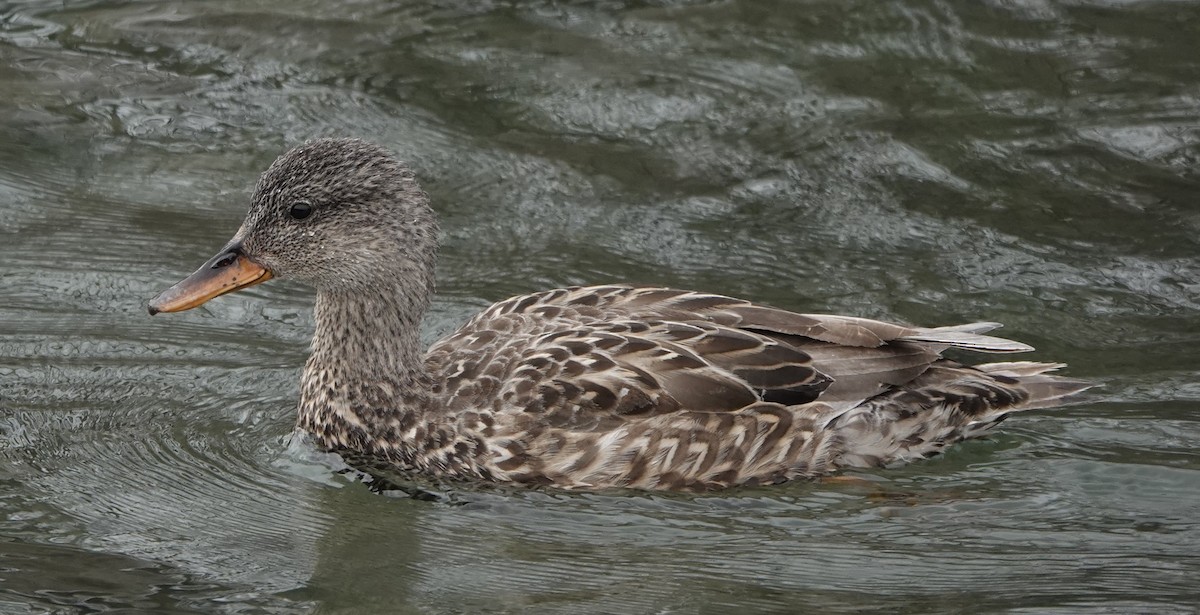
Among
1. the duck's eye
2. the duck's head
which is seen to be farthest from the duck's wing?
the duck's eye

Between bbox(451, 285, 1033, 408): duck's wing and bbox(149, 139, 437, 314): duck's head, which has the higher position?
bbox(149, 139, 437, 314): duck's head

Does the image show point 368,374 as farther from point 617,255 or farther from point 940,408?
point 940,408

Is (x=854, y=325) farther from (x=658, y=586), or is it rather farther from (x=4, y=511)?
(x=4, y=511)

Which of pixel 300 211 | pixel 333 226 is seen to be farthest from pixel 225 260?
pixel 333 226

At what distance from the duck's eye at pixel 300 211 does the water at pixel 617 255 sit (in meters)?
1.16

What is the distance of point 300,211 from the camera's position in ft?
27.0

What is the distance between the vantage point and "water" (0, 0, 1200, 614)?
7.28 meters

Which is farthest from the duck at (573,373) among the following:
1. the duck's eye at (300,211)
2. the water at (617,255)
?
the water at (617,255)

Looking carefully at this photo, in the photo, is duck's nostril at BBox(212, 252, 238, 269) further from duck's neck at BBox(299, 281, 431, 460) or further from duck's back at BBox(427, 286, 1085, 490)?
duck's back at BBox(427, 286, 1085, 490)

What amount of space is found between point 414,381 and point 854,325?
2.17 m

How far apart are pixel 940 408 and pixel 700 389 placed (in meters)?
1.28

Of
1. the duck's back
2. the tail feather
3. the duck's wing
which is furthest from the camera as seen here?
the tail feather

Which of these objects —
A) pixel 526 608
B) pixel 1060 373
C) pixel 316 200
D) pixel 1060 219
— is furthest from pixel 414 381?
pixel 1060 219

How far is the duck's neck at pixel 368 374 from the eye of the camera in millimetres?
8289
